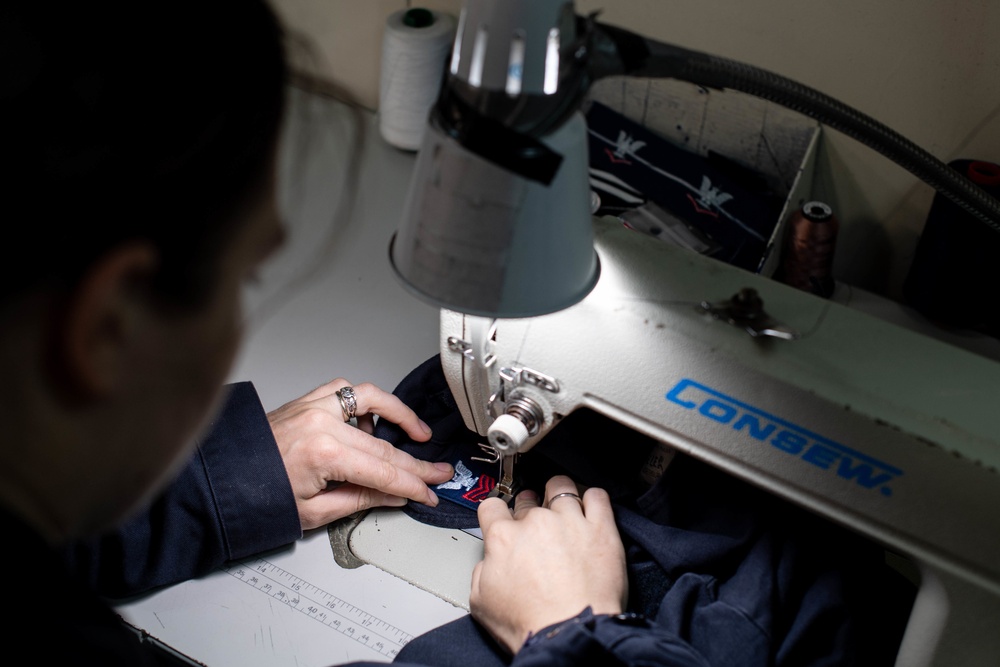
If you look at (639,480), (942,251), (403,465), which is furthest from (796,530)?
(942,251)

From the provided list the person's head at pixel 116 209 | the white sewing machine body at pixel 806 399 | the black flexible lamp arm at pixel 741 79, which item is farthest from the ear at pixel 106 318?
the white sewing machine body at pixel 806 399

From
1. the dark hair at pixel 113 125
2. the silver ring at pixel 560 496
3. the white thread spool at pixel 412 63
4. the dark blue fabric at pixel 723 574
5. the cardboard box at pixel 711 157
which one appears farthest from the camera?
the white thread spool at pixel 412 63

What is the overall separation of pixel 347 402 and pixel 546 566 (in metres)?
0.37

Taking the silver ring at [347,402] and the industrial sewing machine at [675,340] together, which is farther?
the silver ring at [347,402]

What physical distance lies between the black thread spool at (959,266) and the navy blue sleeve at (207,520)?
3.41ft

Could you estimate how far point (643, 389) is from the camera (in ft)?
3.12

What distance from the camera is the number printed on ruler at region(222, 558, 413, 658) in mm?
1035

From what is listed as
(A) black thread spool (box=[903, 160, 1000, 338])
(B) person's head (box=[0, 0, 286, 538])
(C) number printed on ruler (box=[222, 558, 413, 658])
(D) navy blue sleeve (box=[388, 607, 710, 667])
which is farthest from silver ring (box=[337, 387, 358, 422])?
(A) black thread spool (box=[903, 160, 1000, 338])

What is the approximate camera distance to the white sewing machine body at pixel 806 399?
85 cm

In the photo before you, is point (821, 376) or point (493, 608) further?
point (493, 608)

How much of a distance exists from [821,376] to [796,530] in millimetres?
238

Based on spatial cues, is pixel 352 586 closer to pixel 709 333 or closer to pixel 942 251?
pixel 709 333

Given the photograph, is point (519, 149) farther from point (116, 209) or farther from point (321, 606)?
point (321, 606)

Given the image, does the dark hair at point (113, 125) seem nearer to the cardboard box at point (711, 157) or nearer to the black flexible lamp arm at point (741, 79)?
the black flexible lamp arm at point (741, 79)
